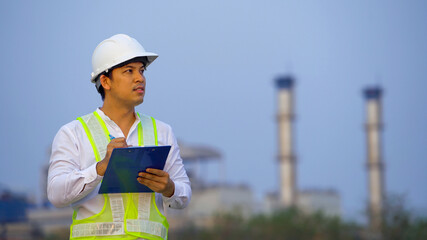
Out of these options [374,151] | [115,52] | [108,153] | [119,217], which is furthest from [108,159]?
[374,151]

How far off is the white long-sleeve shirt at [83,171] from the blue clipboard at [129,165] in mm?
57

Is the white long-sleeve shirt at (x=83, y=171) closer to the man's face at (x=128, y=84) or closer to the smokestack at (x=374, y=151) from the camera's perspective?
the man's face at (x=128, y=84)

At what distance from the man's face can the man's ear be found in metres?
0.02

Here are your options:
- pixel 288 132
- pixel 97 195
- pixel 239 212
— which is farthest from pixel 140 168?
pixel 288 132

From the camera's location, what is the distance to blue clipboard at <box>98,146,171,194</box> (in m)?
2.55

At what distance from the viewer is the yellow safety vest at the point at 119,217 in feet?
9.06

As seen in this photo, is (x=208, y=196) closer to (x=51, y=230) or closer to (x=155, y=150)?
(x=51, y=230)

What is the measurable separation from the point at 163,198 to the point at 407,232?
25.1 meters

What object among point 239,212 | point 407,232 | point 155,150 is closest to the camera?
point 155,150

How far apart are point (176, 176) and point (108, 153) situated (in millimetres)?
450

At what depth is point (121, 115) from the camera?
296cm

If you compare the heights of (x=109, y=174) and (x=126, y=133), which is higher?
(x=126, y=133)

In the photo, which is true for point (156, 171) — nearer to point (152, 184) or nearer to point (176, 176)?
point (152, 184)

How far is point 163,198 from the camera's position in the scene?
2877 mm
